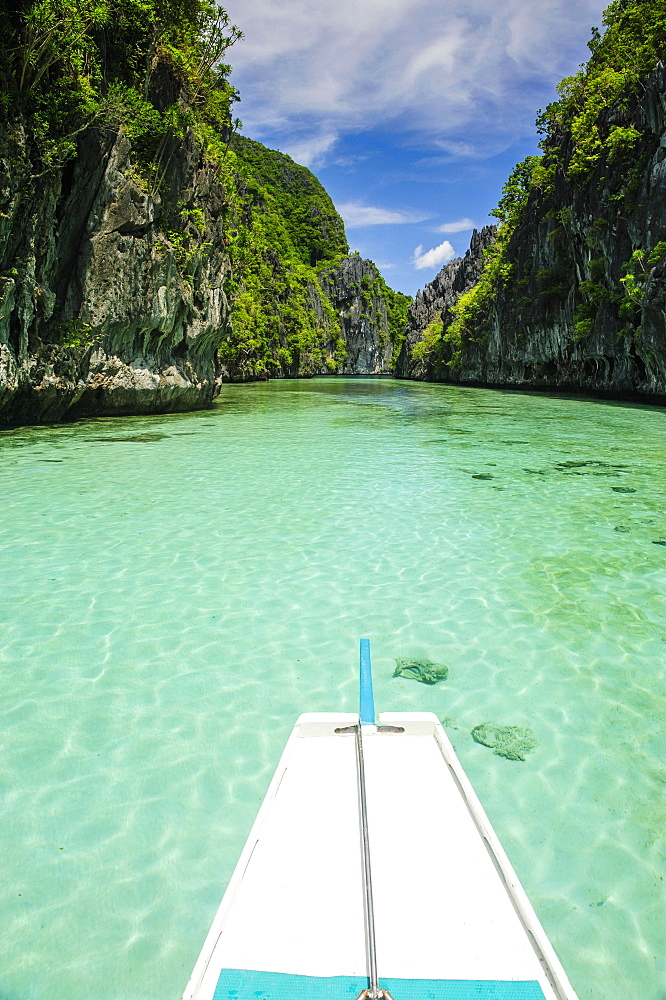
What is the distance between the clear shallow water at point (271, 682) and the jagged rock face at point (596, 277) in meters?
18.6

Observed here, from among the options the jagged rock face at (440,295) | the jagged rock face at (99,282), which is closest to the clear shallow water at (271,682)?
the jagged rock face at (99,282)

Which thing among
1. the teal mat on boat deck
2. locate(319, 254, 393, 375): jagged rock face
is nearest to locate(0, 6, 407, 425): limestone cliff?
the teal mat on boat deck

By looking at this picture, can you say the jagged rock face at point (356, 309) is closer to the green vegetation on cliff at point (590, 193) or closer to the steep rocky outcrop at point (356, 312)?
the steep rocky outcrop at point (356, 312)

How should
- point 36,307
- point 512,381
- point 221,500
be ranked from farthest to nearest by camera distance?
1. point 512,381
2. point 36,307
3. point 221,500

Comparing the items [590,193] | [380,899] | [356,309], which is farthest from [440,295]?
[380,899]

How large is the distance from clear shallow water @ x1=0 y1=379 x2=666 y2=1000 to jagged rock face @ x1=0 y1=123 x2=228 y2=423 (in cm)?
660

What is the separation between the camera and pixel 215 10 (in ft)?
56.0

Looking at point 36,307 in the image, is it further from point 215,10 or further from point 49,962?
point 49,962

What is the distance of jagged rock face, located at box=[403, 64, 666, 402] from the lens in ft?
72.1

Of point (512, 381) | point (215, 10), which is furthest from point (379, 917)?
point (512, 381)

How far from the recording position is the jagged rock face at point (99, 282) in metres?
12.7

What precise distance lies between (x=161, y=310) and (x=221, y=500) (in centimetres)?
1130

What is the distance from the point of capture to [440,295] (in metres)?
73.8

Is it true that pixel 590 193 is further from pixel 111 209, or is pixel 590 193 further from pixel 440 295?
pixel 440 295
